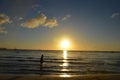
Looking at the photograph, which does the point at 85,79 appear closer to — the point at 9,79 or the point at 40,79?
the point at 40,79

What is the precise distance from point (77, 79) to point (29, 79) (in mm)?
3447

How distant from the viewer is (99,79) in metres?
17.0

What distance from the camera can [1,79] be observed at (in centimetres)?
1594

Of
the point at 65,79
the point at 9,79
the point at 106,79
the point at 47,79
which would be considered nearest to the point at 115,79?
the point at 106,79

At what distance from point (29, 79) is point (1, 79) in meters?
1.93

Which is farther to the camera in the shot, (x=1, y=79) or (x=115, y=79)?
(x=115, y=79)

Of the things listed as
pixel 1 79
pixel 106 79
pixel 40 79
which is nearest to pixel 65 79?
pixel 40 79

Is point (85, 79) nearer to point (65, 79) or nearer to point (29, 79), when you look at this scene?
point (65, 79)

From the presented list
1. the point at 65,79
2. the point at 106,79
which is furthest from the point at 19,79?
the point at 106,79

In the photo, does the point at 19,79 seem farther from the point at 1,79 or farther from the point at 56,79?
the point at 56,79

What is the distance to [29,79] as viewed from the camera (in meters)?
16.6

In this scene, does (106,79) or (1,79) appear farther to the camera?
(106,79)

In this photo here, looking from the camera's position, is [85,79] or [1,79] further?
[85,79]

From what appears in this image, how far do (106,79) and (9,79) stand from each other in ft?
22.9
